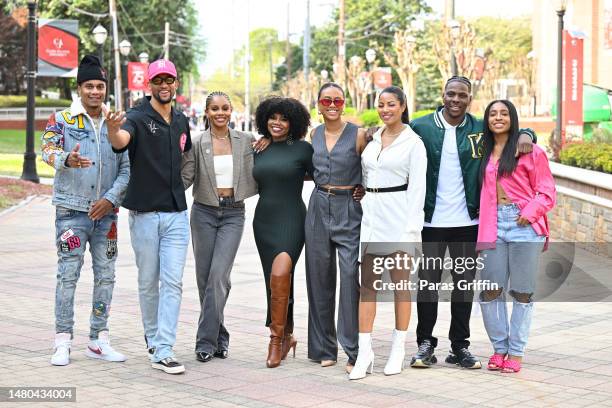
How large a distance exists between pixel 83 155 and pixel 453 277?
2.69 m

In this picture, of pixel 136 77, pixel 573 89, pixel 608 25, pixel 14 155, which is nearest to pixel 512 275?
pixel 573 89

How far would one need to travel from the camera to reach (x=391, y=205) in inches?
281

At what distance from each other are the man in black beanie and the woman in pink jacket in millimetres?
2511

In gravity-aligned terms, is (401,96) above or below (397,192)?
above

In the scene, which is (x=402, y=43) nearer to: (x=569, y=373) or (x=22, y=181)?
(x=22, y=181)

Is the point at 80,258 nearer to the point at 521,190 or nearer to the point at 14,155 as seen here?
the point at 521,190

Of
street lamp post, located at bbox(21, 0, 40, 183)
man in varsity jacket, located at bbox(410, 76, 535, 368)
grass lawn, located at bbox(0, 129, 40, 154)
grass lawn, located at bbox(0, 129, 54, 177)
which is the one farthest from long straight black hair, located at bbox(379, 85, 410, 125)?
A: grass lawn, located at bbox(0, 129, 40, 154)

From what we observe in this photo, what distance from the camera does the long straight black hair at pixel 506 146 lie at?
23.7ft

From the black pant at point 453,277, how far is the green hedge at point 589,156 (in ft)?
26.9

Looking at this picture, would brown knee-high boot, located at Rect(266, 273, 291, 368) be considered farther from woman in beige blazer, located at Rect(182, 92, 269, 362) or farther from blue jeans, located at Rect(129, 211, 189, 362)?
blue jeans, located at Rect(129, 211, 189, 362)

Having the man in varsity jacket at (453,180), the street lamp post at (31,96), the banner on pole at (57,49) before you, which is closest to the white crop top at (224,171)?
the man in varsity jacket at (453,180)

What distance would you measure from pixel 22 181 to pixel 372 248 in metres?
20.0

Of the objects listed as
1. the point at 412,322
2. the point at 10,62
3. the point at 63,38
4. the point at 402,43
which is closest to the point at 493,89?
the point at 402,43

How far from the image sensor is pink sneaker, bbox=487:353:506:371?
24.0 ft
